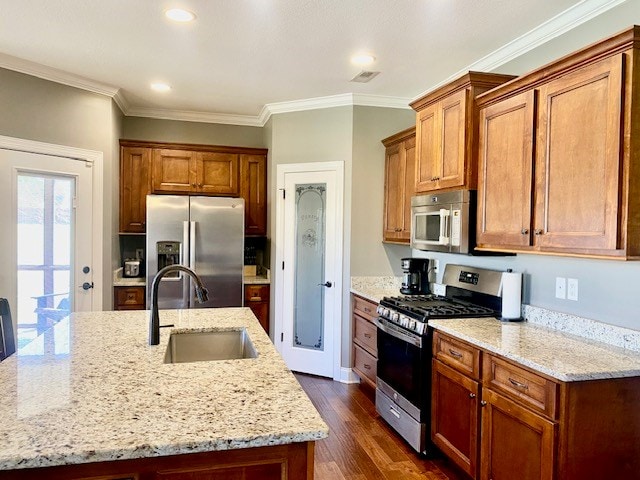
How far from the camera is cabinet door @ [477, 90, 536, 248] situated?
2.42 metres

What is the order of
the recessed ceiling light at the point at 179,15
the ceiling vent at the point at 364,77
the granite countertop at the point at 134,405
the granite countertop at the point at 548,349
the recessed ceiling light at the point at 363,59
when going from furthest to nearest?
the ceiling vent at the point at 364,77 < the recessed ceiling light at the point at 363,59 < the recessed ceiling light at the point at 179,15 < the granite countertop at the point at 548,349 < the granite countertop at the point at 134,405

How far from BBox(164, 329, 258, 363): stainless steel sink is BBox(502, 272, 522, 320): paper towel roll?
1.61 m

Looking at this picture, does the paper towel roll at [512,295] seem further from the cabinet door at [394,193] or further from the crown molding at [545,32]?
the crown molding at [545,32]

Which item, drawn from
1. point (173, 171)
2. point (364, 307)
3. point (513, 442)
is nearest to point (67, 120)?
point (173, 171)

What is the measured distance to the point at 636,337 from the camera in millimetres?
2111

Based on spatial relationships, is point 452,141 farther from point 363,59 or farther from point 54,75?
point 54,75

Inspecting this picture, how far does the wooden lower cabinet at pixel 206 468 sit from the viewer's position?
1116 mm

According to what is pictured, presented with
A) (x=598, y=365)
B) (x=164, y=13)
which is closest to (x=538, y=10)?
(x=598, y=365)

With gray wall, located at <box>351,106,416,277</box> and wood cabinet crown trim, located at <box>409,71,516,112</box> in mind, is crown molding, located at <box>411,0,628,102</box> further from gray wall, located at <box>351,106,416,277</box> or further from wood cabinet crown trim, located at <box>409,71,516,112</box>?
gray wall, located at <box>351,106,416,277</box>

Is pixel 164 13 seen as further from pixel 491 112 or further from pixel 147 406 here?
pixel 147 406

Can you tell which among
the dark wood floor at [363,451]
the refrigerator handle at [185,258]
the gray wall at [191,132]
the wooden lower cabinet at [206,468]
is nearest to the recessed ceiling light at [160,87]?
the gray wall at [191,132]

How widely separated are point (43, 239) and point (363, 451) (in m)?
2.98

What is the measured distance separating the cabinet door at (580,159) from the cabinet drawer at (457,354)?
671 millimetres

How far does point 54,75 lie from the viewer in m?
3.70
